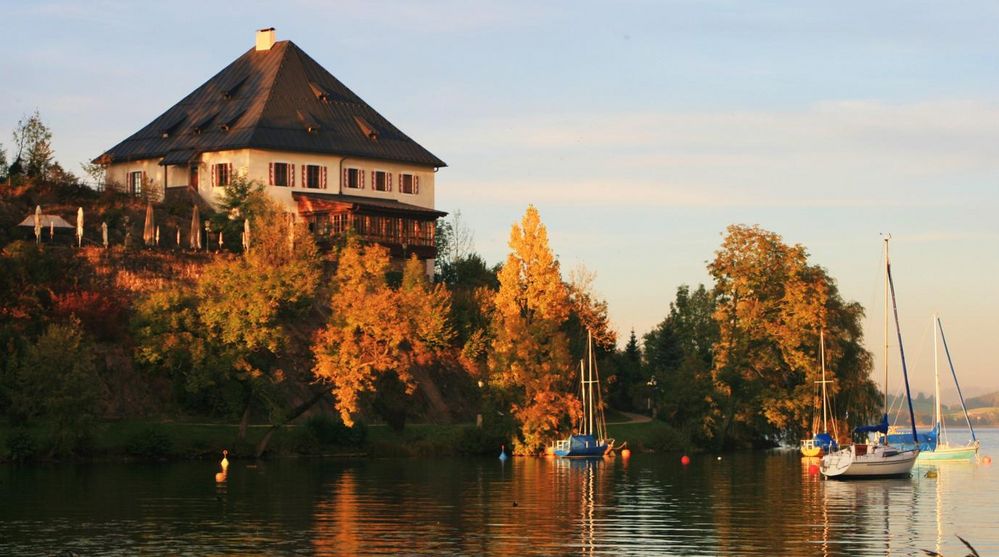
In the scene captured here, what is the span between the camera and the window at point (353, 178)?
12288 cm

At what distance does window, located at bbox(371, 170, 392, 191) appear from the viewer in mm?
124875

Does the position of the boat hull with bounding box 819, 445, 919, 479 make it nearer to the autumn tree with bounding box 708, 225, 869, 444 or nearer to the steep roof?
the autumn tree with bounding box 708, 225, 869, 444

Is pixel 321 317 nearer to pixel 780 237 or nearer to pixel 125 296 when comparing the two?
pixel 125 296

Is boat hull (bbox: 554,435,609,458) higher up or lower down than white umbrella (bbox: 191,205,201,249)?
lower down

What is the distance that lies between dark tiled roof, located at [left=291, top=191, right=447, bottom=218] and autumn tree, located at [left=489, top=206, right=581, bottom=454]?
708 inches

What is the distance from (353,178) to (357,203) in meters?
7.23

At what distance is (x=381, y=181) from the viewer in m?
126

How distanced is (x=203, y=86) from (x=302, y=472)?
64.6 meters

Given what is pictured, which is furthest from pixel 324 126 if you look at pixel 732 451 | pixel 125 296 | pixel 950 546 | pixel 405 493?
pixel 950 546

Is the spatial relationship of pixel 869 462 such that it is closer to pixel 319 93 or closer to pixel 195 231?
pixel 195 231

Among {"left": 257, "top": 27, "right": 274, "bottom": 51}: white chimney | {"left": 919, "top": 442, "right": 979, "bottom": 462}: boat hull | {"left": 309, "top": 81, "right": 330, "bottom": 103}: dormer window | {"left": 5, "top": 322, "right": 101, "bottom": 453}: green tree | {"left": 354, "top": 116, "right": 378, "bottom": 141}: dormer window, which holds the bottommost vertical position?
{"left": 919, "top": 442, "right": 979, "bottom": 462}: boat hull

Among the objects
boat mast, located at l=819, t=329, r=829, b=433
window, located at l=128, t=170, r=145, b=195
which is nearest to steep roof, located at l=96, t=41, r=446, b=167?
window, located at l=128, t=170, r=145, b=195

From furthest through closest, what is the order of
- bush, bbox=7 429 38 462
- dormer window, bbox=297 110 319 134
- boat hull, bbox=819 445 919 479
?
1. dormer window, bbox=297 110 319 134
2. boat hull, bbox=819 445 919 479
3. bush, bbox=7 429 38 462

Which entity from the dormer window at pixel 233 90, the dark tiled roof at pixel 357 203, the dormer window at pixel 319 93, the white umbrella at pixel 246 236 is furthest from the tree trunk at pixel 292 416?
the dormer window at pixel 233 90
